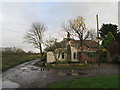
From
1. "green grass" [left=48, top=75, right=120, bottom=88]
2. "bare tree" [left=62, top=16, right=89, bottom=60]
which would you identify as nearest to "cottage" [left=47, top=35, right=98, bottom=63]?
"bare tree" [left=62, top=16, right=89, bottom=60]

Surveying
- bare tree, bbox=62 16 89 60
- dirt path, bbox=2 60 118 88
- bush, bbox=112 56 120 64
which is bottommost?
dirt path, bbox=2 60 118 88

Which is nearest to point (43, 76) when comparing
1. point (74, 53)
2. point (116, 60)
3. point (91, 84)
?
point (91, 84)

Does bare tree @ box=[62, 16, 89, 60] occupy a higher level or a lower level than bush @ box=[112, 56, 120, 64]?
higher

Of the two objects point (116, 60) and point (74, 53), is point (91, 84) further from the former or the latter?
point (74, 53)

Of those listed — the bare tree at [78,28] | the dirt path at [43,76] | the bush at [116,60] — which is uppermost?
the bare tree at [78,28]

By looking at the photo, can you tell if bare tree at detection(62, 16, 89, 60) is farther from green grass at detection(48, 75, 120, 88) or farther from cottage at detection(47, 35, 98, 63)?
green grass at detection(48, 75, 120, 88)

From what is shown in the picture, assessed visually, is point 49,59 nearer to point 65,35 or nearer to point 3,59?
point 65,35

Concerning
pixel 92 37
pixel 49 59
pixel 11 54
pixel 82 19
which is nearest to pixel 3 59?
pixel 11 54

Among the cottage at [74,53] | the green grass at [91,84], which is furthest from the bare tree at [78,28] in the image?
the green grass at [91,84]

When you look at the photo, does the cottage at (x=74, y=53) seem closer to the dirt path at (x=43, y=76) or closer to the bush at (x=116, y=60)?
the bush at (x=116, y=60)

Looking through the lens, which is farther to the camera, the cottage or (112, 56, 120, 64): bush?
the cottage

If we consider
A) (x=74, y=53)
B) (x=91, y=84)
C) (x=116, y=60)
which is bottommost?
(x=116, y=60)

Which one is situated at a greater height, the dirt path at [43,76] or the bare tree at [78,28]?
the bare tree at [78,28]

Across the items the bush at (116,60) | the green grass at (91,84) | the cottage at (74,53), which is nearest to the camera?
the green grass at (91,84)
